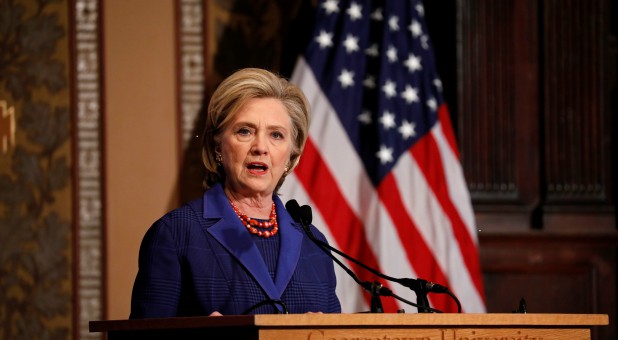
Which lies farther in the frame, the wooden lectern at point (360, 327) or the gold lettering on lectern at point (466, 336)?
the gold lettering on lectern at point (466, 336)

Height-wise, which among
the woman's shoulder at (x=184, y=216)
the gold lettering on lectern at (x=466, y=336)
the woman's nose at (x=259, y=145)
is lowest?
the gold lettering on lectern at (x=466, y=336)

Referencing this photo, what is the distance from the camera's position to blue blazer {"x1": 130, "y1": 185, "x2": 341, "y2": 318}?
2.39 m

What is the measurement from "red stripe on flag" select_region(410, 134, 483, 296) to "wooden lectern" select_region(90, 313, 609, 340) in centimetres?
187

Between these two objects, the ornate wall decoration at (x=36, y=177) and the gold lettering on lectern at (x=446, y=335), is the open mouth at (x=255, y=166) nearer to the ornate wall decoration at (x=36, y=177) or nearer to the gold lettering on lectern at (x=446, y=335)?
the gold lettering on lectern at (x=446, y=335)

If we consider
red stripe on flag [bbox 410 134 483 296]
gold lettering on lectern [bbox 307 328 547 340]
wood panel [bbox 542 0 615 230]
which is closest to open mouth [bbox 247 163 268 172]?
gold lettering on lectern [bbox 307 328 547 340]

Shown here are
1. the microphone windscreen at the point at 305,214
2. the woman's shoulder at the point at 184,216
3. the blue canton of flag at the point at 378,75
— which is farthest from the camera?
the blue canton of flag at the point at 378,75

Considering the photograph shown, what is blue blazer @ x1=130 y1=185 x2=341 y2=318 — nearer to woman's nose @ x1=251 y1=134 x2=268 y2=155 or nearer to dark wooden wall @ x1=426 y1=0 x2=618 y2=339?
woman's nose @ x1=251 y1=134 x2=268 y2=155

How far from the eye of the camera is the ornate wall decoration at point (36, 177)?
13.7ft

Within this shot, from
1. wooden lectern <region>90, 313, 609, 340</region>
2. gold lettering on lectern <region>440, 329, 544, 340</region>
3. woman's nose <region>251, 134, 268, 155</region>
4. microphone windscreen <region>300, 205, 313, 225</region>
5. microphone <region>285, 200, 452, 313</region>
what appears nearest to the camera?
wooden lectern <region>90, 313, 609, 340</region>

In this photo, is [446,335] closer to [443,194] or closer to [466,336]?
[466,336]

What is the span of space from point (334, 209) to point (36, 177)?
127 centimetres

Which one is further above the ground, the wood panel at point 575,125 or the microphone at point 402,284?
the wood panel at point 575,125

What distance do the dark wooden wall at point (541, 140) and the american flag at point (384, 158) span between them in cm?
25

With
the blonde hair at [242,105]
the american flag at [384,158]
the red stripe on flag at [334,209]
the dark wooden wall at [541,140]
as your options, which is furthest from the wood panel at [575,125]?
the blonde hair at [242,105]
